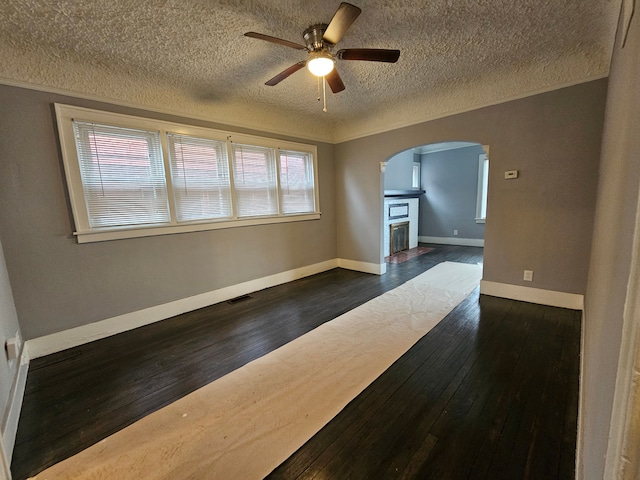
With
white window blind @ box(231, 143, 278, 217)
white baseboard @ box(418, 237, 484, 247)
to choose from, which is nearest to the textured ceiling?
white window blind @ box(231, 143, 278, 217)

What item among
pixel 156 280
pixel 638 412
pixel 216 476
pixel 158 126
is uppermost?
pixel 158 126

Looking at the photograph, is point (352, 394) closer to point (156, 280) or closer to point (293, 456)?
point (293, 456)

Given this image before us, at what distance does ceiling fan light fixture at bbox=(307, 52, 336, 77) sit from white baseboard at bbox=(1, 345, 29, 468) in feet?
9.25

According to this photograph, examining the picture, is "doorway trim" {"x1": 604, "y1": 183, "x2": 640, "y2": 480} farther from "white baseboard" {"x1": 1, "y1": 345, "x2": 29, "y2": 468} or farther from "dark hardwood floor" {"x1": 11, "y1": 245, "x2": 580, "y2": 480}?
"white baseboard" {"x1": 1, "y1": 345, "x2": 29, "y2": 468}

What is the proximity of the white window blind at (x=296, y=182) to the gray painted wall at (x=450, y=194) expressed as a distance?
4.29m

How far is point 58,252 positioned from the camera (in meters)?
2.47

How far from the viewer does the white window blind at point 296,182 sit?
4230mm

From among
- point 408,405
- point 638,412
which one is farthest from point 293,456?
point 638,412

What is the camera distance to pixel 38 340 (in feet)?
7.89

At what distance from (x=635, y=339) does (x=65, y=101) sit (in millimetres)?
3679

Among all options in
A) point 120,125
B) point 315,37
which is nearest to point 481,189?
point 315,37

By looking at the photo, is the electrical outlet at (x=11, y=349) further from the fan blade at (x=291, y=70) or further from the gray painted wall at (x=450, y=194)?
the gray painted wall at (x=450, y=194)

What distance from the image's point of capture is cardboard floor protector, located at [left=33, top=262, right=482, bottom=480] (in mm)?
1369

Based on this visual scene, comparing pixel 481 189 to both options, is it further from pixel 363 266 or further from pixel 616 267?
pixel 616 267
